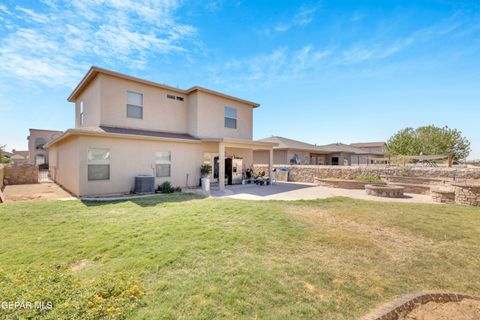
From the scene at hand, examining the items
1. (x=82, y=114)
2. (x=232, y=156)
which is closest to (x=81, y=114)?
(x=82, y=114)

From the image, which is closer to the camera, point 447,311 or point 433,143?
point 447,311

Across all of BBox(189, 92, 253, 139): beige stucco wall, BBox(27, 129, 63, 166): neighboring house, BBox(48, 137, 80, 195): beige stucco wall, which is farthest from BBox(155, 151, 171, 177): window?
BBox(27, 129, 63, 166): neighboring house

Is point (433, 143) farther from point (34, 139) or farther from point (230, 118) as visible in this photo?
point (34, 139)

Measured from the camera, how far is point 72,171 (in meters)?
11.4

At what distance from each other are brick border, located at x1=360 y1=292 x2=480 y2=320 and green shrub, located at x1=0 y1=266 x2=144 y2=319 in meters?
3.06

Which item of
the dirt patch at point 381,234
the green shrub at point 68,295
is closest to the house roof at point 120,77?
the dirt patch at point 381,234

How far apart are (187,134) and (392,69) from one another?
501 inches

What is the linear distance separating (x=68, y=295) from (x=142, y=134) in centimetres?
978

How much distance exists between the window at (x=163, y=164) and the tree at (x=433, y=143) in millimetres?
43040

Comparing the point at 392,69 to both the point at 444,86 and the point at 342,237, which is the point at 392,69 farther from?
the point at 342,237

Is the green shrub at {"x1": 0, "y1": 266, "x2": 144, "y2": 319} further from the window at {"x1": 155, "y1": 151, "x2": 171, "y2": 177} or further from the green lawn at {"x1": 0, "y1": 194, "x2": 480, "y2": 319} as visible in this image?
the window at {"x1": 155, "y1": 151, "x2": 171, "y2": 177}

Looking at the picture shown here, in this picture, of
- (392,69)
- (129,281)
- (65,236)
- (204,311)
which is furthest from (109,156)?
(392,69)

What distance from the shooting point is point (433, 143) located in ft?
130

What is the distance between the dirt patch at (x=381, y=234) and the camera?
4828 mm
